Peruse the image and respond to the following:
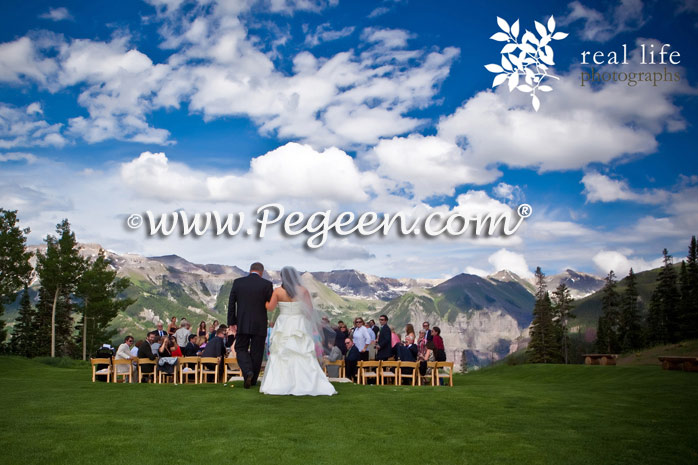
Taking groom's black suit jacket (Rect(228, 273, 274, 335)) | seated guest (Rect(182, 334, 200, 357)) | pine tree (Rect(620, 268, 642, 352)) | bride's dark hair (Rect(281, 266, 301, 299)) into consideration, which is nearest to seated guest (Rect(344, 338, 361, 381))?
seated guest (Rect(182, 334, 200, 357))

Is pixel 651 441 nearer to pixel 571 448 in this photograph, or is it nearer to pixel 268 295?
pixel 571 448

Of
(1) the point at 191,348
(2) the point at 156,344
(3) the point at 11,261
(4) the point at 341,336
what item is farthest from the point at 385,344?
(3) the point at 11,261

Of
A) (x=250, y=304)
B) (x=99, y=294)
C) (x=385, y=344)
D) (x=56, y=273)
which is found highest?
(x=56, y=273)

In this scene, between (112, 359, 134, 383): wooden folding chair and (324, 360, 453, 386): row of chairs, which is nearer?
(112, 359, 134, 383): wooden folding chair

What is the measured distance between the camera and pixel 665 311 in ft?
252

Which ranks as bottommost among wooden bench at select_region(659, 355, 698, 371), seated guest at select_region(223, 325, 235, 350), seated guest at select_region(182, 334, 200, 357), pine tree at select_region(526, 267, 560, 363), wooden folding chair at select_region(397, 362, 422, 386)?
pine tree at select_region(526, 267, 560, 363)

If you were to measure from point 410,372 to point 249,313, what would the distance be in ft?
26.7

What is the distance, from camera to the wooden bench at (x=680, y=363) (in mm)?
24219

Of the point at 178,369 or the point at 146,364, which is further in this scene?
the point at 178,369

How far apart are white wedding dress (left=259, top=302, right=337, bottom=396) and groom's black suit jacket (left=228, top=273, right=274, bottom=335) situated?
0.44 metres

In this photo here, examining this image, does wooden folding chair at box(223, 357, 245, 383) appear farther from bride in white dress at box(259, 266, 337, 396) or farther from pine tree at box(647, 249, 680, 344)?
pine tree at box(647, 249, 680, 344)

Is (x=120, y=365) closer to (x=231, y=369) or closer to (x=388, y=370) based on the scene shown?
(x=231, y=369)

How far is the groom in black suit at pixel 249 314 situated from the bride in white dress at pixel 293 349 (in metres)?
0.30

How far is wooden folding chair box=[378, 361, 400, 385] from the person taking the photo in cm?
1780
